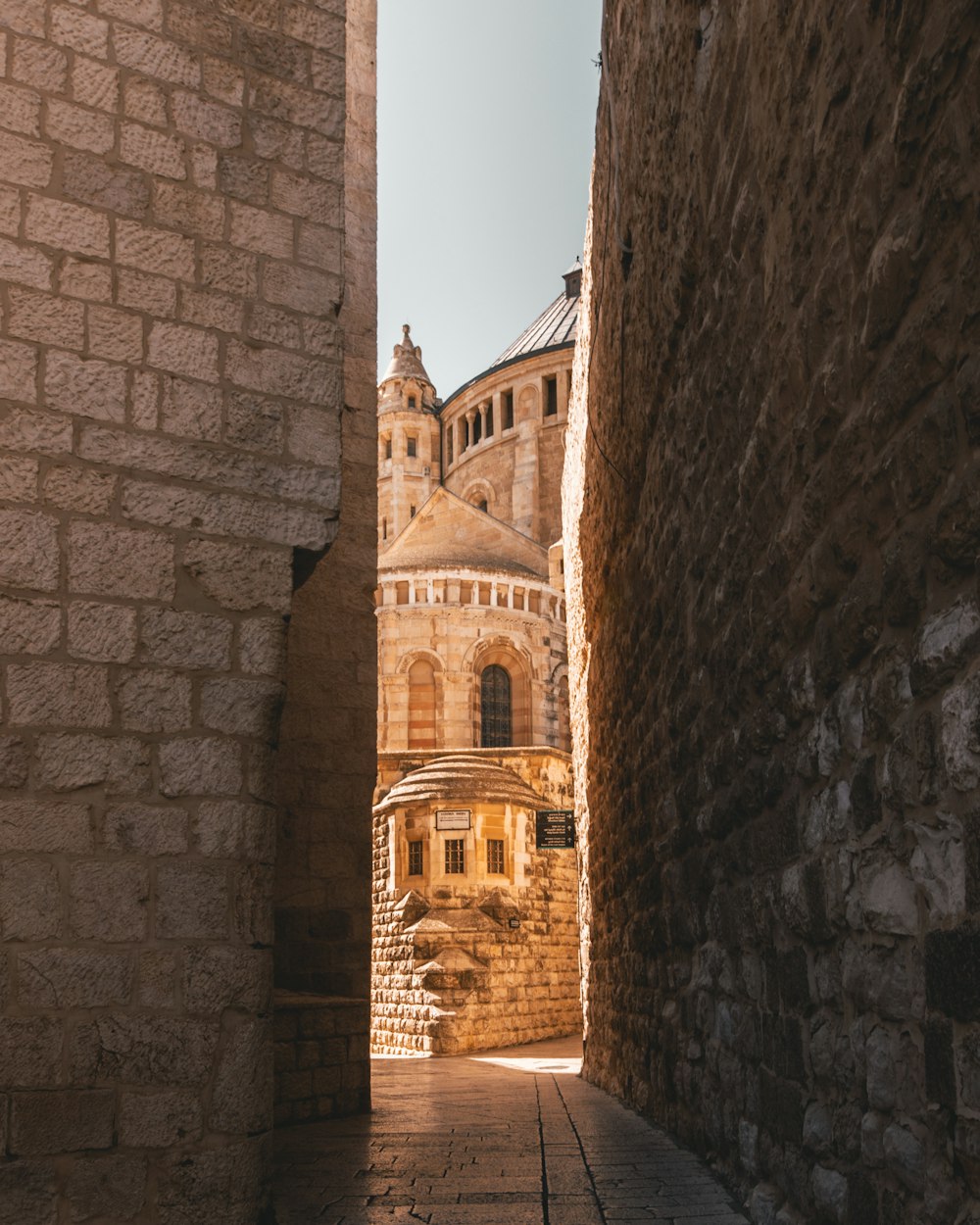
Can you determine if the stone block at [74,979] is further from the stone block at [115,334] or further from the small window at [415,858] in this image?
the small window at [415,858]

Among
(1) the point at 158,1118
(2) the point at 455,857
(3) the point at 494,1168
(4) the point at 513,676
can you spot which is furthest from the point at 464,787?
(1) the point at 158,1118

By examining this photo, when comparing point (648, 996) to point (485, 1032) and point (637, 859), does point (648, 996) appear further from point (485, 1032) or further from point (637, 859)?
point (485, 1032)

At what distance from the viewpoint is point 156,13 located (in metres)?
4.75

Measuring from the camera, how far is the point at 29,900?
3.98 metres

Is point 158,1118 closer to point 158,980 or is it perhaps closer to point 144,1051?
point 144,1051

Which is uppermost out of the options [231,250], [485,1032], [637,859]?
[231,250]

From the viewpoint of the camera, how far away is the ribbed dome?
64.7ft

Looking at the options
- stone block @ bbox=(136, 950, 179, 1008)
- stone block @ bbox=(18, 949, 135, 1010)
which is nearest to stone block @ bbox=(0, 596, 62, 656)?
stone block @ bbox=(18, 949, 135, 1010)

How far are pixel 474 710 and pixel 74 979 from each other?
94.2 feet

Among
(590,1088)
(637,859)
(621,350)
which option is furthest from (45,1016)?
(590,1088)

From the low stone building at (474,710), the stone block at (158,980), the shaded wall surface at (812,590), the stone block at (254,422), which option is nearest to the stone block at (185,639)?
the stone block at (254,422)

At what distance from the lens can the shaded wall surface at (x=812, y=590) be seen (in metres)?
2.42

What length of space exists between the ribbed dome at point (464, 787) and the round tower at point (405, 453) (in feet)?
91.6

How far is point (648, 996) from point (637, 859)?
0.91 m
